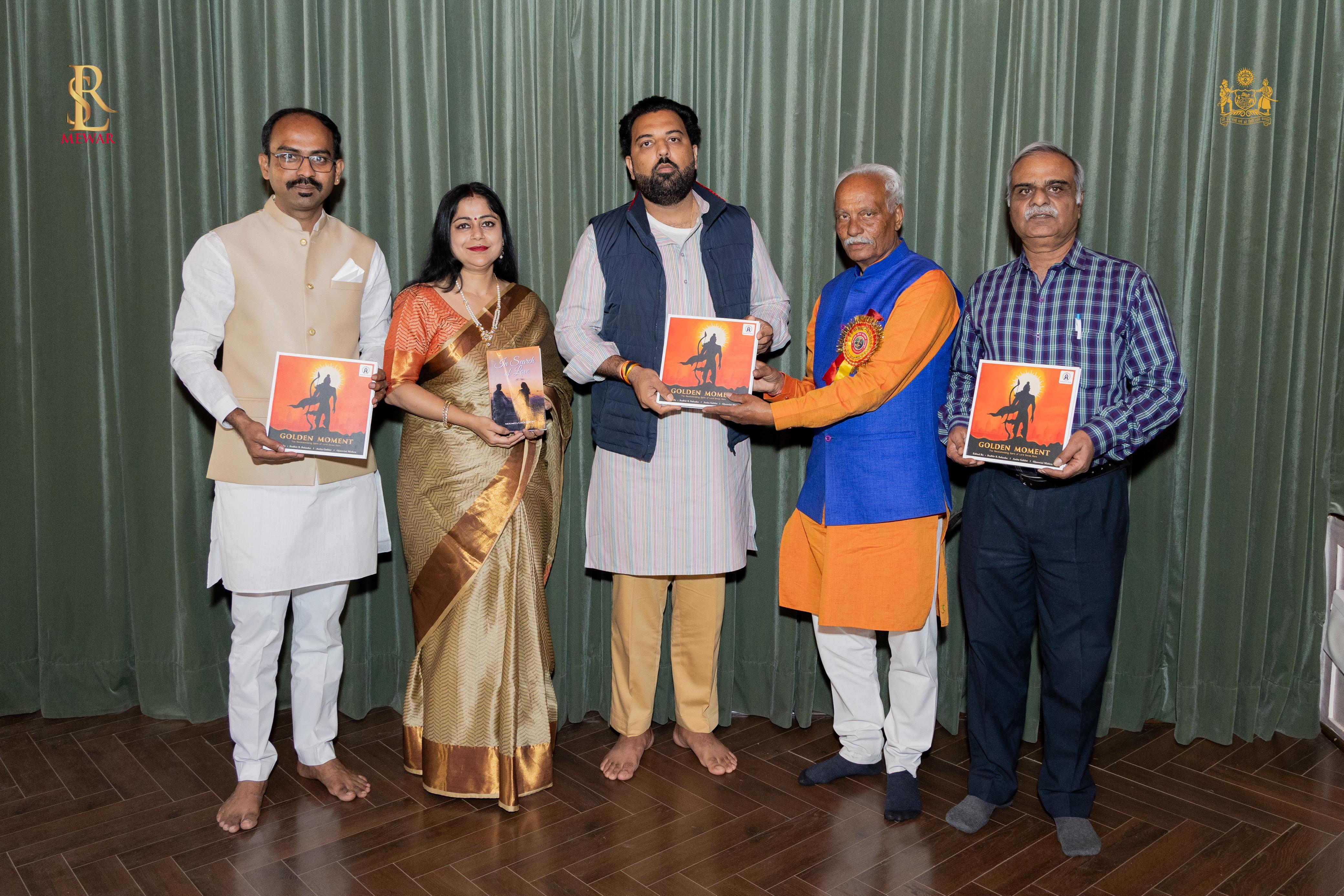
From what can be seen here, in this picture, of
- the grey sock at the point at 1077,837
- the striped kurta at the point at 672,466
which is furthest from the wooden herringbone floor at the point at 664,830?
the striped kurta at the point at 672,466

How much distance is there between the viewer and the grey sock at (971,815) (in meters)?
2.78

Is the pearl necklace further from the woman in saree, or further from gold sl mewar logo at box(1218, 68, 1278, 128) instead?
gold sl mewar logo at box(1218, 68, 1278, 128)

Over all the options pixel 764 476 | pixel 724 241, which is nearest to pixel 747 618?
pixel 764 476

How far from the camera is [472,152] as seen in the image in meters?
3.49

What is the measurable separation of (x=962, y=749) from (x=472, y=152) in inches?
106

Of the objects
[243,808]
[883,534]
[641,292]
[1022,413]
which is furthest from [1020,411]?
[243,808]

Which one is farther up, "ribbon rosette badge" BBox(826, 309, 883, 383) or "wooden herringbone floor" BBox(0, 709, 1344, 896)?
"ribbon rosette badge" BBox(826, 309, 883, 383)

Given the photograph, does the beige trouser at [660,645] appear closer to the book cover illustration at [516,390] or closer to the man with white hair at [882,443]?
the man with white hair at [882,443]

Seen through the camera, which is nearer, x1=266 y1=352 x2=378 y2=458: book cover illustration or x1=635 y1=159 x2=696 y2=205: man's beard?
x1=266 y1=352 x2=378 y2=458: book cover illustration

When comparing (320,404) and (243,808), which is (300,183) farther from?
(243,808)

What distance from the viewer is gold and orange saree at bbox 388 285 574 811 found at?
287 cm

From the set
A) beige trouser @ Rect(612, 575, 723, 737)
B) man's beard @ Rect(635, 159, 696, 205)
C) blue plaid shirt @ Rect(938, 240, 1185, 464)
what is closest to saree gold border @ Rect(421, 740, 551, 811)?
beige trouser @ Rect(612, 575, 723, 737)

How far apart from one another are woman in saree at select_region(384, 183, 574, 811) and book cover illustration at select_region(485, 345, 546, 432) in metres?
0.03

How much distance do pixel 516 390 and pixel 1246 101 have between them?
2.56m
